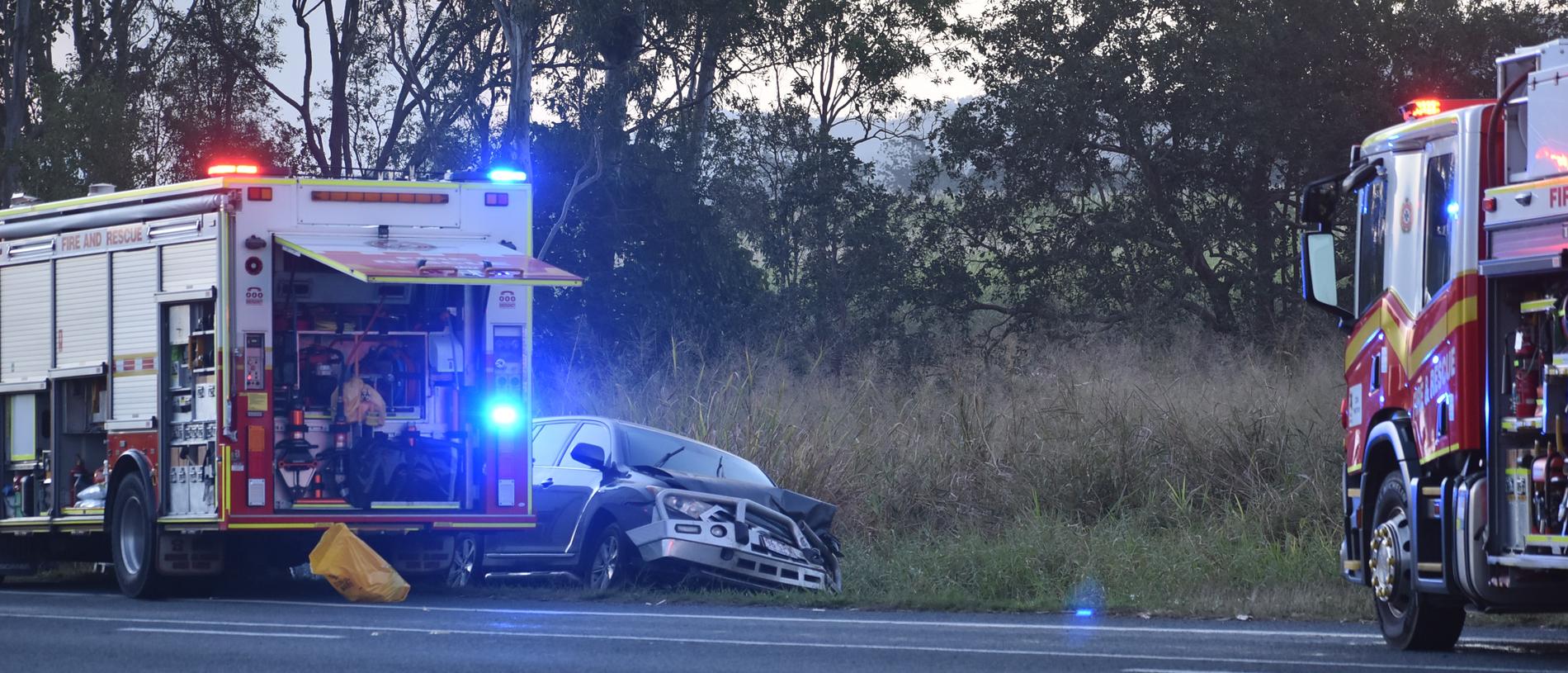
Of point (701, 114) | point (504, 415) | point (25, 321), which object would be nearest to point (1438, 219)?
point (504, 415)

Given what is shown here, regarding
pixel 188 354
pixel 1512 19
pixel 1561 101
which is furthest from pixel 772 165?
pixel 1561 101

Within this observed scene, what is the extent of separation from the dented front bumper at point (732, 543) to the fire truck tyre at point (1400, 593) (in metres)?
4.63

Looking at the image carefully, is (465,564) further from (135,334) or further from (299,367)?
(135,334)

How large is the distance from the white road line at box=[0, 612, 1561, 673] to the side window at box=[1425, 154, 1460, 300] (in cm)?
178

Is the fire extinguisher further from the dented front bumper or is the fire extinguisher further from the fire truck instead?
the fire truck

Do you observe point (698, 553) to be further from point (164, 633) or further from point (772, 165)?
point (772, 165)

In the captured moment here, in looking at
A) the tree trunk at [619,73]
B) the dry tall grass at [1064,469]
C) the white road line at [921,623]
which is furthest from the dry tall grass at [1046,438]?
the tree trunk at [619,73]

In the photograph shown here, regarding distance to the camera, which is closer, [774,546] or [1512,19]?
[774,546]

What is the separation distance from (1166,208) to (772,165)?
8007mm

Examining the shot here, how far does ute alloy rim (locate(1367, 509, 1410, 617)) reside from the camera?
9906mm

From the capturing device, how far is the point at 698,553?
44.2ft

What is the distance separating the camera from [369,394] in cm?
1434

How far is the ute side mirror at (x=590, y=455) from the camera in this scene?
14305 millimetres

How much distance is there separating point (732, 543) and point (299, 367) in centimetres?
340
